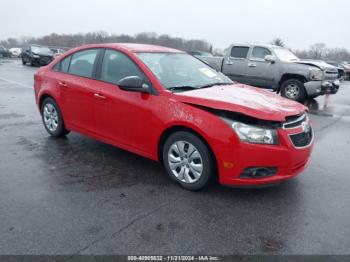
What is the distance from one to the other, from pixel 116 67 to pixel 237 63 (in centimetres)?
836

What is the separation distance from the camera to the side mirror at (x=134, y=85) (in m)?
4.04

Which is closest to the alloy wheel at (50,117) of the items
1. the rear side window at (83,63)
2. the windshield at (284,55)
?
the rear side window at (83,63)

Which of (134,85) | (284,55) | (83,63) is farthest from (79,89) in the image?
(284,55)

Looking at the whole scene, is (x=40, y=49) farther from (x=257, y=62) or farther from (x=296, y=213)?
(x=296, y=213)

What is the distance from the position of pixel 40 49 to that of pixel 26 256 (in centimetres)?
2817

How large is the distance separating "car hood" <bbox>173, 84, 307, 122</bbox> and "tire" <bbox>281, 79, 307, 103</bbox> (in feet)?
23.7

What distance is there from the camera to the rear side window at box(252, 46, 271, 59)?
38.6ft

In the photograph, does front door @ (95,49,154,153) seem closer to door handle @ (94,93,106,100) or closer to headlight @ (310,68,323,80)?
door handle @ (94,93,106,100)

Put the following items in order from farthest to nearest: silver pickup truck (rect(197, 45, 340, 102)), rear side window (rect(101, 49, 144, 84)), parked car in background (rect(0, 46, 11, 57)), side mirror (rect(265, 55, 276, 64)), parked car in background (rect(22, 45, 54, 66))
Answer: parked car in background (rect(0, 46, 11, 57)) < parked car in background (rect(22, 45, 54, 66)) < side mirror (rect(265, 55, 276, 64)) < silver pickup truck (rect(197, 45, 340, 102)) < rear side window (rect(101, 49, 144, 84))

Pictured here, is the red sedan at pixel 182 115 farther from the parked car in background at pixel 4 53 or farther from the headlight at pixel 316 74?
the parked car in background at pixel 4 53

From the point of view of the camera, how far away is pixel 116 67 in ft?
15.3

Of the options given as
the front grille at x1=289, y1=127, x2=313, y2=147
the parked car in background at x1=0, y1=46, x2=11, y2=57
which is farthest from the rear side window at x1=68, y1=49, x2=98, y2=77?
the parked car in background at x1=0, y1=46, x2=11, y2=57

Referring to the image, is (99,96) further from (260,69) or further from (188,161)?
(260,69)

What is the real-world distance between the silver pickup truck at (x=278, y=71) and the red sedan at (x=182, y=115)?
669 cm
